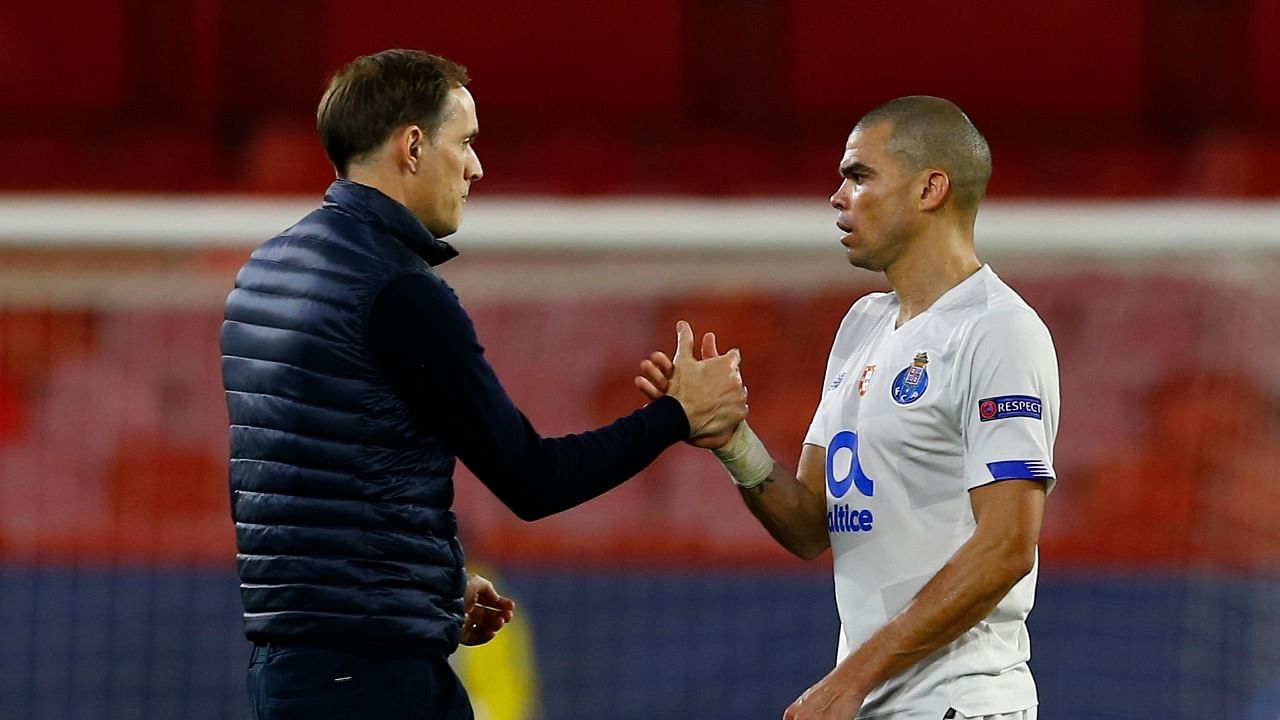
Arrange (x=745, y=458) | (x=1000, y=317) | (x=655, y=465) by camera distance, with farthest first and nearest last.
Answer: (x=655, y=465)
(x=745, y=458)
(x=1000, y=317)

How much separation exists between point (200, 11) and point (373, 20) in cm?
123

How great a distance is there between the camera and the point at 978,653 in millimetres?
2820

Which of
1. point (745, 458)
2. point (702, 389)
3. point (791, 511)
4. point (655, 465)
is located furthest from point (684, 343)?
point (655, 465)

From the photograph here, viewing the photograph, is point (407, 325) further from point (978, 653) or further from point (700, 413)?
point (978, 653)

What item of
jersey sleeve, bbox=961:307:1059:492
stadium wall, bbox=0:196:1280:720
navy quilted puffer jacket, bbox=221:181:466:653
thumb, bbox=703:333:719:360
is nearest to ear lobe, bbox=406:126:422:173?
navy quilted puffer jacket, bbox=221:181:466:653

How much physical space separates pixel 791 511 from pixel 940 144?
0.74m

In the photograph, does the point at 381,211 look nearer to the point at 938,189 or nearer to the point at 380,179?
the point at 380,179

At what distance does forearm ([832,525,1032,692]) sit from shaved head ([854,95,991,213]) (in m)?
0.68

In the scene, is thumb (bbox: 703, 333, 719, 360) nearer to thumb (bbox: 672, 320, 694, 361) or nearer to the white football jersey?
thumb (bbox: 672, 320, 694, 361)

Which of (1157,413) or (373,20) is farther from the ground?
(373,20)

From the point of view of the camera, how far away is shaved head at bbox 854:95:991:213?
3.03 m

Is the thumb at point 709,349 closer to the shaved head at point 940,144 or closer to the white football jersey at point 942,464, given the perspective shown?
the white football jersey at point 942,464

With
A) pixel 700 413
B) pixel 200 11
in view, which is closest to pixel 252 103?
pixel 200 11

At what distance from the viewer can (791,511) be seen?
3189mm
